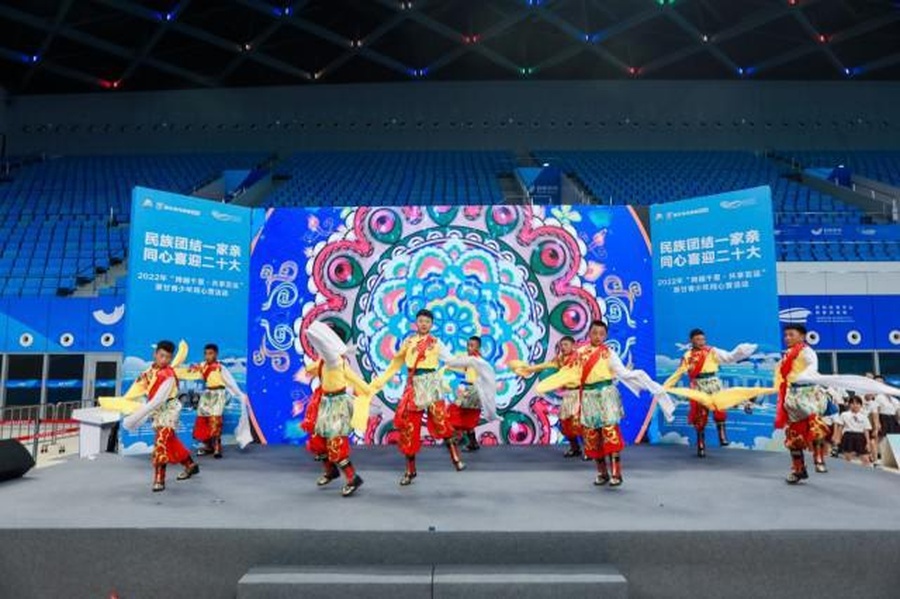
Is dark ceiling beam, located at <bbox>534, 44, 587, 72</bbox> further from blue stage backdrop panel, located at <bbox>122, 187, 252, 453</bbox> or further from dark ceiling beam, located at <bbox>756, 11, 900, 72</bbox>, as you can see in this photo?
blue stage backdrop panel, located at <bbox>122, 187, 252, 453</bbox>

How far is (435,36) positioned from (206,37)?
253 inches

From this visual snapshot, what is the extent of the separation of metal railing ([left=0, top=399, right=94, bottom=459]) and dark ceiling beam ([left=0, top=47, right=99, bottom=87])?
37.3 ft

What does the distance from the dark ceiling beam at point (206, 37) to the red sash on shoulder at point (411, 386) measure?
14651 mm

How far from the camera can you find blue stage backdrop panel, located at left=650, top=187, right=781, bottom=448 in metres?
6.97

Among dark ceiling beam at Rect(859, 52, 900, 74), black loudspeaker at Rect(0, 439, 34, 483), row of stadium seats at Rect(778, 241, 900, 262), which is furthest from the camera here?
dark ceiling beam at Rect(859, 52, 900, 74)

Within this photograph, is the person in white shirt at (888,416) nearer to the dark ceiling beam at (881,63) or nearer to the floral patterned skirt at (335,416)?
the floral patterned skirt at (335,416)

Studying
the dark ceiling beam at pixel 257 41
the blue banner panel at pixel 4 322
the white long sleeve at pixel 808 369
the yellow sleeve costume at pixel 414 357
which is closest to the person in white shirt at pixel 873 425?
the white long sleeve at pixel 808 369

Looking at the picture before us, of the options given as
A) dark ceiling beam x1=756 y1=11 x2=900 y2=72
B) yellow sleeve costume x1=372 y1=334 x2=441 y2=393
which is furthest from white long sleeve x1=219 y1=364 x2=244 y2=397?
dark ceiling beam x1=756 y1=11 x2=900 y2=72

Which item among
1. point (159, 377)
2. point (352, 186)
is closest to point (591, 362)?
point (159, 377)

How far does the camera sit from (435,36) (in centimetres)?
1759

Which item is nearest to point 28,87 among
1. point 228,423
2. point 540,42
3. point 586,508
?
point 540,42

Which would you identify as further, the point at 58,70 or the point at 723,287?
the point at 58,70

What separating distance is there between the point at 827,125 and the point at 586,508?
64.9ft

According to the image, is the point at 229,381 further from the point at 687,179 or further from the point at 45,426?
the point at 687,179
